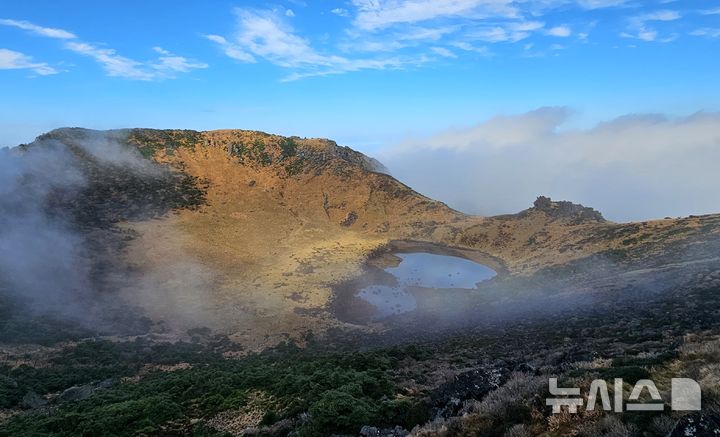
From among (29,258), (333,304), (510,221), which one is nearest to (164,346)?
(333,304)

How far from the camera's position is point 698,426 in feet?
19.9

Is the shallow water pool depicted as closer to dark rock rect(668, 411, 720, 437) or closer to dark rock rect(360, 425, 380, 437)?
dark rock rect(360, 425, 380, 437)

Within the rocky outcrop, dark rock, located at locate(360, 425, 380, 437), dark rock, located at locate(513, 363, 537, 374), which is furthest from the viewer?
A: the rocky outcrop

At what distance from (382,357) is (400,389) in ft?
17.5

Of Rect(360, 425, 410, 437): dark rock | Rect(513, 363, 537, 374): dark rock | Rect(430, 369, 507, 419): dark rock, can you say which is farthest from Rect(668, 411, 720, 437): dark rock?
Rect(513, 363, 537, 374): dark rock

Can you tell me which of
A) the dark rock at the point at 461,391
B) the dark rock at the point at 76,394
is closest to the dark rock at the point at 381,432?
the dark rock at the point at 461,391

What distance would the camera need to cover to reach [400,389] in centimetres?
1466

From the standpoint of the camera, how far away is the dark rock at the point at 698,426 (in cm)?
594

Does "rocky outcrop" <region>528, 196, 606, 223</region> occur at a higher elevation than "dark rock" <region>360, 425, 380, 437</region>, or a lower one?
higher

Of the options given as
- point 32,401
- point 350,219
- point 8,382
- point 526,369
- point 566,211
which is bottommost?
point 32,401

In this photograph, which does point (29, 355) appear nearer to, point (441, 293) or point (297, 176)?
point (441, 293)

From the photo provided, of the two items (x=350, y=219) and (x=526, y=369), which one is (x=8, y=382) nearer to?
(x=526, y=369)

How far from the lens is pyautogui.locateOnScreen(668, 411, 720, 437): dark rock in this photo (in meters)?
5.94

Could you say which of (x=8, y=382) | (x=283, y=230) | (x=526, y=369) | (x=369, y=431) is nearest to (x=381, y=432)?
(x=369, y=431)
